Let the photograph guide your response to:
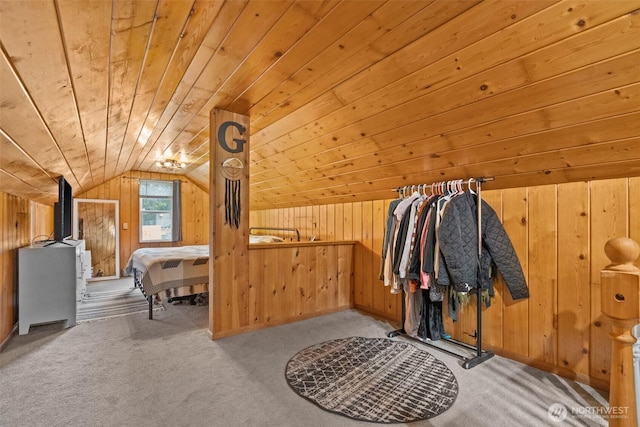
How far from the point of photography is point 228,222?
2.85 metres

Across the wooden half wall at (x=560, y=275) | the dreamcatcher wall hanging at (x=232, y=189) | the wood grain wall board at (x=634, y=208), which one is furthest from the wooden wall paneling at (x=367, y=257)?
the wood grain wall board at (x=634, y=208)

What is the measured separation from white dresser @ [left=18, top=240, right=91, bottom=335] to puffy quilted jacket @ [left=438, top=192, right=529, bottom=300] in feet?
11.8

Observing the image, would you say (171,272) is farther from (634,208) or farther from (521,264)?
(634,208)

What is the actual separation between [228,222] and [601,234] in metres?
2.85

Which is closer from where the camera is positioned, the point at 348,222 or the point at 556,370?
the point at 556,370

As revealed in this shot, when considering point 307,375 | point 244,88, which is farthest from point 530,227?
point 244,88

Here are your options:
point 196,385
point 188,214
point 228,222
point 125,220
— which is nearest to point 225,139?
point 228,222

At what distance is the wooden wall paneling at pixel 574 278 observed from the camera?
81.7 inches

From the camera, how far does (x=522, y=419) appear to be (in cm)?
166

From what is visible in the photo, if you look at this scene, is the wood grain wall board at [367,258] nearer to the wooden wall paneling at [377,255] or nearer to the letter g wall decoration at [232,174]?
the wooden wall paneling at [377,255]

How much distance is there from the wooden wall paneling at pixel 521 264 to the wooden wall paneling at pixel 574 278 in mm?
215

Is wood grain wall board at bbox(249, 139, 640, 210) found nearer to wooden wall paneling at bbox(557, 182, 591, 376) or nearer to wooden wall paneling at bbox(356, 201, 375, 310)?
wooden wall paneling at bbox(557, 182, 591, 376)

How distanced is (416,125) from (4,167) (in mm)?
2921

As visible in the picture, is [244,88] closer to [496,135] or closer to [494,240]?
[496,135]
